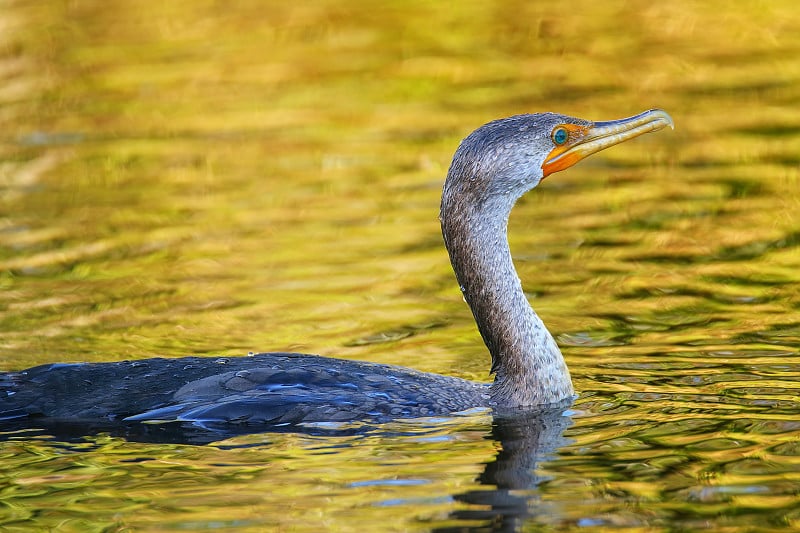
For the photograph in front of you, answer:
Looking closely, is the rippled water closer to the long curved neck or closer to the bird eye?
the long curved neck

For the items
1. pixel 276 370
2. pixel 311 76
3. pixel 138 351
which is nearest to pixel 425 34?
pixel 311 76

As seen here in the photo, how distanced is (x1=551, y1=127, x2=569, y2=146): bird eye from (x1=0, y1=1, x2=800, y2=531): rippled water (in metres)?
1.44

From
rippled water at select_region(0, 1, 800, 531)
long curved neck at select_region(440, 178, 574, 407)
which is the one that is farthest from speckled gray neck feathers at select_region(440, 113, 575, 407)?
rippled water at select_region(0, 1, 800, 531)

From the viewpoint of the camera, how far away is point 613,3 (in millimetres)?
22703

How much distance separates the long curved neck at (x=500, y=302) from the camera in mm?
8109

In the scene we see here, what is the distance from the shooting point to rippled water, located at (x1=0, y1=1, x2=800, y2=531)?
22.9 feet

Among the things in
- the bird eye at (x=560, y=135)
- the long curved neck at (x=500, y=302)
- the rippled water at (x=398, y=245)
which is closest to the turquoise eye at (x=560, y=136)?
the bird eye at (x=560, y=135)

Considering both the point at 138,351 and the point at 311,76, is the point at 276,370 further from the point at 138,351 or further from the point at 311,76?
the point at 311,76

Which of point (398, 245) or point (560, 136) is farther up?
point (560, 136)

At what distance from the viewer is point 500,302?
8.20 meters

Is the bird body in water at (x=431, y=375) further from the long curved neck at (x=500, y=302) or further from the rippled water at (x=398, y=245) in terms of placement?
the rippled water at (x=398, y=245)

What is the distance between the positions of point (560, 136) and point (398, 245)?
3.70 meters

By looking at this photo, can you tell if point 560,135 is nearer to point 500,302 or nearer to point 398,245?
point 500,302

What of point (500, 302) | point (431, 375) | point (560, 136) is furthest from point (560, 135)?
point (431, 375)
